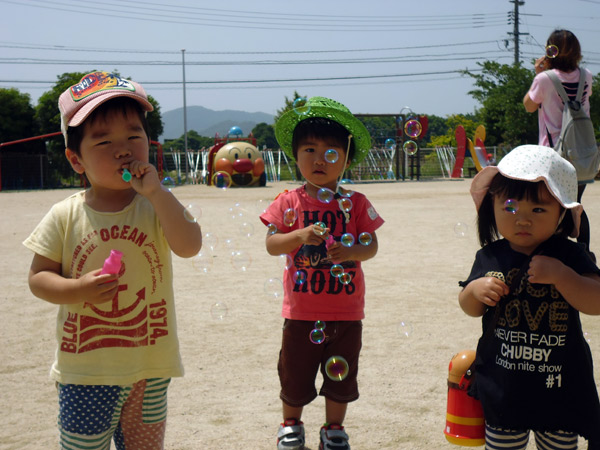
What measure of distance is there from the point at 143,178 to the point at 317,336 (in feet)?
3.55

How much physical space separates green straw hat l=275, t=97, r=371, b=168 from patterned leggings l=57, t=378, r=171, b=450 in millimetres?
1280

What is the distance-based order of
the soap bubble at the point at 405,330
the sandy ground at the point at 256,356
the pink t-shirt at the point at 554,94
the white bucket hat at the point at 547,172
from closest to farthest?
the white bucket hat at the point at 547,172, the sandy ground at the point at 256,356, the soap bubble at the point at 405,330, the pink t-shirt at the point at 554,94

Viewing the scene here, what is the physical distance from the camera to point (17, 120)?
1232 inches

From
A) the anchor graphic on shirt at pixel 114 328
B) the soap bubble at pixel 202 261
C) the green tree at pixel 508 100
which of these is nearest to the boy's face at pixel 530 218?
the anchor graphic on shirt at pixel 114 328

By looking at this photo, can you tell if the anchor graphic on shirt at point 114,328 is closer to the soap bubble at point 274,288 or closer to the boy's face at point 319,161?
the boy's face at point 319,161

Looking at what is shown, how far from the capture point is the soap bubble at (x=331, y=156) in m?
2.81

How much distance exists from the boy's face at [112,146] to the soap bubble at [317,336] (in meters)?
1.03

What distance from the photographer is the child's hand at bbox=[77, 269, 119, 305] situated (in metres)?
1.96

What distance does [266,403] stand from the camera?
10.9 ft

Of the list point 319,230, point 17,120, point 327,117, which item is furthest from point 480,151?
point 17,120

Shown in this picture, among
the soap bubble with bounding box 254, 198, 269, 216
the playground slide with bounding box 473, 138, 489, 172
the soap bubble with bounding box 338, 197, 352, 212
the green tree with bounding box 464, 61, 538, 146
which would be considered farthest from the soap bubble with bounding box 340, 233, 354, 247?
the green tree with bounding box 464, 61, 538, 146

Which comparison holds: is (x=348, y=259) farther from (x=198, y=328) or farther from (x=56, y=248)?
(x=198, y=328)

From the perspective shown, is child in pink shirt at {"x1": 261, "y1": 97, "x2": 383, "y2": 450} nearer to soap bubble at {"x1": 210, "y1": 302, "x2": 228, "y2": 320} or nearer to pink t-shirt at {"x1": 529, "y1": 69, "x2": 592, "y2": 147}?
soap bubble at {"x1": 210, "y1": 302, "x2": 228, "y2": 320}

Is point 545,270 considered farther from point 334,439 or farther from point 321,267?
point 334,439
